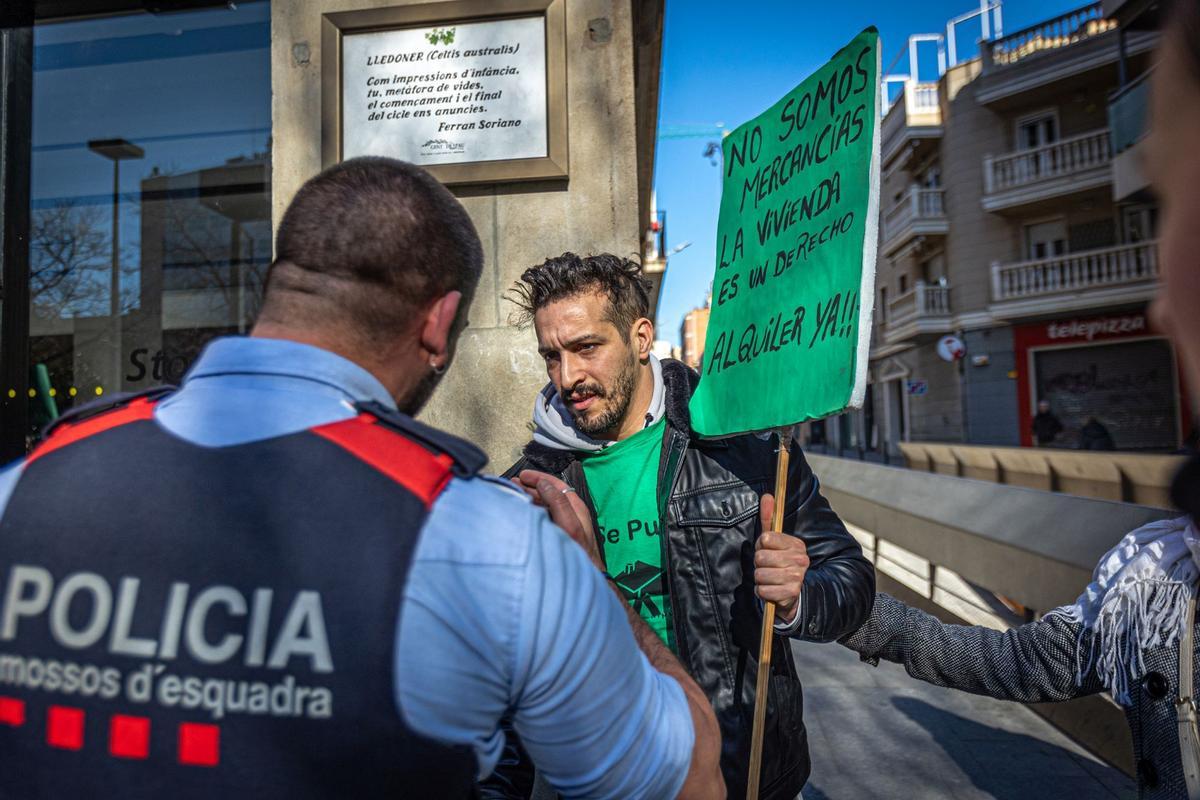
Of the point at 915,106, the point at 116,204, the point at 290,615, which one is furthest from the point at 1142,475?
the point at 915,106

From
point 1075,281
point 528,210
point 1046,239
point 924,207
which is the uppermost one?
point 924,207

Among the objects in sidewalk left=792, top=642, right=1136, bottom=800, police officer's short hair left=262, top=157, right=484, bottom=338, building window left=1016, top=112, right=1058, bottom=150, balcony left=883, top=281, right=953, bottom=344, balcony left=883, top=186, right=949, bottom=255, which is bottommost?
sidewalk left=792, top=642, right=1136, bottom=800

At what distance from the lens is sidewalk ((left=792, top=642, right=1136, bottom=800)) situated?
3396mm

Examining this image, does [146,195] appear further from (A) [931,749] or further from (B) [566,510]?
(A) [931,749]

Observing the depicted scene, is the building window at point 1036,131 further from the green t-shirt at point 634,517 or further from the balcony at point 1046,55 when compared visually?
the green t-shirt at point 634,517

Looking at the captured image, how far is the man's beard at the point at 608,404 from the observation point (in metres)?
2.35

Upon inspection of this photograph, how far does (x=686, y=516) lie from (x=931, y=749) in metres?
2.60

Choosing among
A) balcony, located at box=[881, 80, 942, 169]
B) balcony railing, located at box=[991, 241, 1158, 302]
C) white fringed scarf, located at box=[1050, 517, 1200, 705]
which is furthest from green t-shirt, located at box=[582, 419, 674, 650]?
balcony, located at box=[881, 80, 942, 169]

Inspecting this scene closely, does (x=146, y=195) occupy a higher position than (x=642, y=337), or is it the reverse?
(x=146, y=195)

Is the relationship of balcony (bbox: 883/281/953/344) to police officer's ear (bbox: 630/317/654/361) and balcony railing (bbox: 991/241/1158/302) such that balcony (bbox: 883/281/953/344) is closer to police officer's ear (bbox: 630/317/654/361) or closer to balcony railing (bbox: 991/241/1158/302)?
balcony railing (bbox: 991/241/1158/302)

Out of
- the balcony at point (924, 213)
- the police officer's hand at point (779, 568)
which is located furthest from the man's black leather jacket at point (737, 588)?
the balcony at point (924, 213)

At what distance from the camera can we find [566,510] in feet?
4.98

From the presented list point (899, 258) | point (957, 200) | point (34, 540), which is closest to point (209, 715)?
point (34, 540)

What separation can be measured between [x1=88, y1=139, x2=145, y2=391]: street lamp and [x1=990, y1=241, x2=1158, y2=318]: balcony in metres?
21.8
